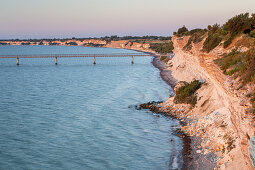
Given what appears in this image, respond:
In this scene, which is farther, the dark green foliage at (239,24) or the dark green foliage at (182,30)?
the dark green foliage at (182,30)

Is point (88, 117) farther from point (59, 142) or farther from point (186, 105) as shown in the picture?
point (186, 105)

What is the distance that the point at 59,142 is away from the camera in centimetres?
2853

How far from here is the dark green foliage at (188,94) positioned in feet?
115

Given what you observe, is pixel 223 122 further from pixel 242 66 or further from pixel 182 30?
pixel 182 30

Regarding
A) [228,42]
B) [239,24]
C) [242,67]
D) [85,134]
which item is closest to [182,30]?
[239,24]

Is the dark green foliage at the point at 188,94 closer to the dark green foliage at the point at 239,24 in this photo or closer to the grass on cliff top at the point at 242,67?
the grass on cliff top at the point at 242,67

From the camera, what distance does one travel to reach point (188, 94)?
36.5m

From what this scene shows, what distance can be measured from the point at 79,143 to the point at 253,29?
3124cm

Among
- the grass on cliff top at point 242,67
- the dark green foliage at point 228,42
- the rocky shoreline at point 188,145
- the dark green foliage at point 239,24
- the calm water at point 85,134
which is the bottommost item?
the calm water at point 85,134

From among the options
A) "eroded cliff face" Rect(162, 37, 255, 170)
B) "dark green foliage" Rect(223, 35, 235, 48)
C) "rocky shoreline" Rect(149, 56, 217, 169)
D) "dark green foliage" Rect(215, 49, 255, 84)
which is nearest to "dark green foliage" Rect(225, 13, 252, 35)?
"dark green foliage" Rect(223, 35, 235, 48)

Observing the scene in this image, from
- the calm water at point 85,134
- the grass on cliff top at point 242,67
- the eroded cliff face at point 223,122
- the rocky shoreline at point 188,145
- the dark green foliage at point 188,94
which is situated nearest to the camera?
the eroded cliff face at point 223,122

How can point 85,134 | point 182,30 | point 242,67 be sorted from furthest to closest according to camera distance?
point 182,30
point 85,134
point 242,67

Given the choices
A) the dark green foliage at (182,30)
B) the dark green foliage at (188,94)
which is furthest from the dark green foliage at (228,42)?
the dark green foliage at (182,30)

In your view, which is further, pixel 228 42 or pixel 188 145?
pixel 228 42
